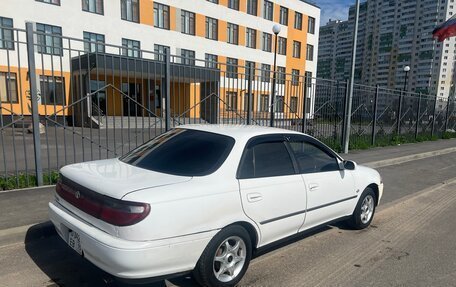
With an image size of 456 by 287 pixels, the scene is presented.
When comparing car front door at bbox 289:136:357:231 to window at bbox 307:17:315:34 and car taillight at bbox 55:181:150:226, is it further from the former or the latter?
window at bbox 307:17:315:34

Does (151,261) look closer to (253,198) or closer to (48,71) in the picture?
(253,198)

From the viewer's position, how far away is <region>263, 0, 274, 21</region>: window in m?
36.3

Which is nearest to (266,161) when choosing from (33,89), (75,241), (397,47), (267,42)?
(75,241)

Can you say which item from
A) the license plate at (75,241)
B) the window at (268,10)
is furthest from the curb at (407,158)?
the window at (268,10)

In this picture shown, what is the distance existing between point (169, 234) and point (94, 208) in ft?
2.25

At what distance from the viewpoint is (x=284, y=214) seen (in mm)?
3438

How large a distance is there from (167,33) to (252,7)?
11.8m

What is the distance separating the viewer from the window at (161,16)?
27859mm

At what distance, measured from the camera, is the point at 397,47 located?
220ft

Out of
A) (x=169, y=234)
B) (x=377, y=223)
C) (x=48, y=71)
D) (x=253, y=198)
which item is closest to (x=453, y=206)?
(x=377, y=223)

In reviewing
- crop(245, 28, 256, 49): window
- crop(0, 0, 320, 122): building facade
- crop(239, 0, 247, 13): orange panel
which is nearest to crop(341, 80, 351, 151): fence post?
crop(0, 0, 320, 122): building facade

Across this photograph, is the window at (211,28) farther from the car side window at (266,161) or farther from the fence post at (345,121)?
the car side window at (266,161)

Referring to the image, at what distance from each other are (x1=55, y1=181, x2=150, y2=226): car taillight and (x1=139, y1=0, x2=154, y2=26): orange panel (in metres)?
26.9

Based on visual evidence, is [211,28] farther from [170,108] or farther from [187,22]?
[170,108]
